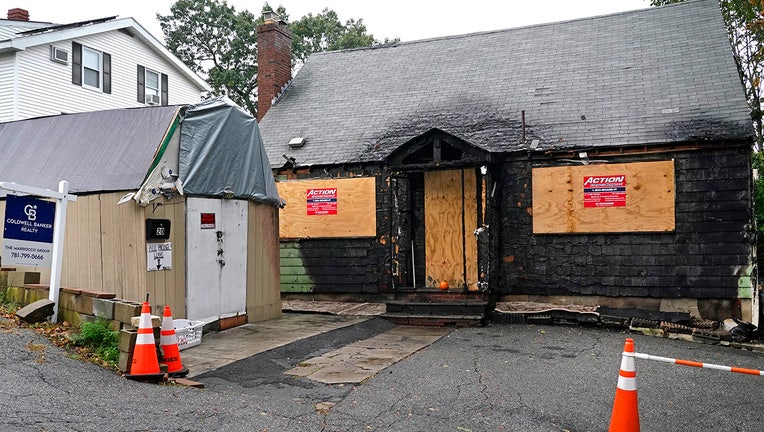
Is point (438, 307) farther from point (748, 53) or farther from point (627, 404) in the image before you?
point (748, 53)

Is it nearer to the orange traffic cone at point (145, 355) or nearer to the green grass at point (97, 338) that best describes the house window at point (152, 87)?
the green grass at point (97, 338)

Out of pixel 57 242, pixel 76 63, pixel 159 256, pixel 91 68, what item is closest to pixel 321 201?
pixel 159 256

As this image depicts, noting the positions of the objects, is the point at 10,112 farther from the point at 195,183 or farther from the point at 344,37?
the point at 344,37

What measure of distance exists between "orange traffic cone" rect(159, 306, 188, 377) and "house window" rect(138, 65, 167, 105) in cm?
1920

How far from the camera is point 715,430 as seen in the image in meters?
5.21

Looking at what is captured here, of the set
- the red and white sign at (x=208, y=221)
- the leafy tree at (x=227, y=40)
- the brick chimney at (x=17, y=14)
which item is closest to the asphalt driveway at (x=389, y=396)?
the red and white sign at (x=208, y=221)

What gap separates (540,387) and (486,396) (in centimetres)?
78

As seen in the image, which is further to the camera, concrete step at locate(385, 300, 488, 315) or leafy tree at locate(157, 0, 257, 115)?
leafy tree at locate(157, 0, 257, 115)

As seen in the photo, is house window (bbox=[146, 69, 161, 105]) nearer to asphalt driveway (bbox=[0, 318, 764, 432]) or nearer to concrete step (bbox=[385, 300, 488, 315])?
concrete step (bbox=[385, 300, 488, 315])

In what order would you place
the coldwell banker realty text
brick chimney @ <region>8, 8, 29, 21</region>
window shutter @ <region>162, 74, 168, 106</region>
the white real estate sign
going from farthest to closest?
window shutter @ <region>162, 74, 168, 106</region>
brick chimney @ <region>8, 8, 29, 21</region>
the white real estate sign
the coldwell banker realty text

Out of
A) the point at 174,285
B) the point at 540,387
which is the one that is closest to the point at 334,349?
the point at 174,285

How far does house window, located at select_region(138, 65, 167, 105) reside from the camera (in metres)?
23.6

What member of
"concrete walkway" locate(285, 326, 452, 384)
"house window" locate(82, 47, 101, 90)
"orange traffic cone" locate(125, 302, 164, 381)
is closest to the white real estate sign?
"orange traffic cone" locate(125, 302, 164, 381)

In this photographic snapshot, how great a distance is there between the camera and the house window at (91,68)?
811 inches
